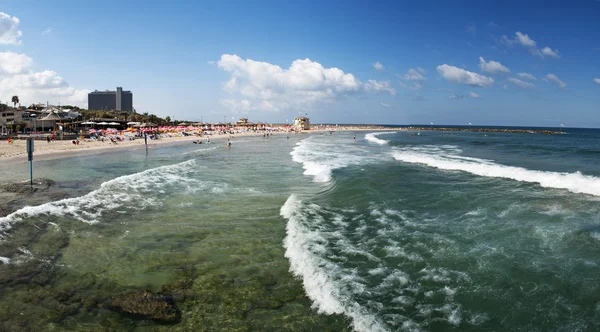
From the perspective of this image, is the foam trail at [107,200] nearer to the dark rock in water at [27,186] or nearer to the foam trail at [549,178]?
the dark rock in water at [27,186]

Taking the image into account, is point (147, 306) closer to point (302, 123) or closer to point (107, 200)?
point (107, 200)

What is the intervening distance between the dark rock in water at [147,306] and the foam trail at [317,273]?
8.20 ft

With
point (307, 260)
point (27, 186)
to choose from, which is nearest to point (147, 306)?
point (307, 260)

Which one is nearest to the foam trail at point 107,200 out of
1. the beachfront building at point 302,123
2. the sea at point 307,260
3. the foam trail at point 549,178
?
the sea at point 307,260

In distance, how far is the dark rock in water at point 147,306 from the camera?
220 inches

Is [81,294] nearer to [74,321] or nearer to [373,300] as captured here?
[74,321]

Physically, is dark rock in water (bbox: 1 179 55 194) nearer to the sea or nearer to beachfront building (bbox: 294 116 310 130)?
the sea

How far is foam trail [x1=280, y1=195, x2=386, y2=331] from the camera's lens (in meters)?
5.81

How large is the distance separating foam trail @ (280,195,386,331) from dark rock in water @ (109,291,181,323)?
250 centimetres

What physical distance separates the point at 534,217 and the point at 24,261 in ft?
50.0

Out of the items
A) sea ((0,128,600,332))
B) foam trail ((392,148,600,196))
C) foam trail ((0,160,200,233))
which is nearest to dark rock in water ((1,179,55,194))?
sea ((0,128,600,332))

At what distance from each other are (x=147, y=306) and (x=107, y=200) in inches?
386

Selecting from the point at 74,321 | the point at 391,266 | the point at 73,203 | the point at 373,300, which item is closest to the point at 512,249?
the point at 391,266

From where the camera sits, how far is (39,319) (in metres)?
5.38
